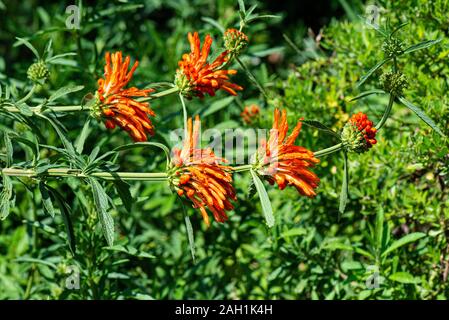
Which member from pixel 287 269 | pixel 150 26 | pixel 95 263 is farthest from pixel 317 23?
pixel 95 263

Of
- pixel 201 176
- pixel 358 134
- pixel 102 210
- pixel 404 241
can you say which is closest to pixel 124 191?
pixel 102 210

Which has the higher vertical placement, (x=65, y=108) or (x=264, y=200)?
(x=65, y=108)

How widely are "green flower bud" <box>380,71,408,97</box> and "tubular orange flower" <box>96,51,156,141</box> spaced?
43 cm

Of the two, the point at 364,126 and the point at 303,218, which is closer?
the point at 364,126

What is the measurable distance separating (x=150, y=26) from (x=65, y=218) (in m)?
1.20

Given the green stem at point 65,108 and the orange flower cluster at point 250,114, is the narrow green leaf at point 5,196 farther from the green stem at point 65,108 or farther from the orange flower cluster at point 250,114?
the orange flower cluster at point 250,114

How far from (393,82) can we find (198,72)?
0.36 meters

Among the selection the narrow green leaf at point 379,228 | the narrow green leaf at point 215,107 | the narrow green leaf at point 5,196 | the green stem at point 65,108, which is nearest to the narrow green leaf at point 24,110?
the green stem at point 65,108

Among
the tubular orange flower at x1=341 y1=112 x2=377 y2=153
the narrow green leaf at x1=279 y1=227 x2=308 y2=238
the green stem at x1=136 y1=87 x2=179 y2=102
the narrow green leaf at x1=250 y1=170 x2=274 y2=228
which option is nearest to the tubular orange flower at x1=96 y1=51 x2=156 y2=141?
the green stem at x1=136 y1=87 x2=179 y2=102

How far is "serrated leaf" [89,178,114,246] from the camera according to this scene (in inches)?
47.1

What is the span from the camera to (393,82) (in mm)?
1224

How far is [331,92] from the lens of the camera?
5.79 ft

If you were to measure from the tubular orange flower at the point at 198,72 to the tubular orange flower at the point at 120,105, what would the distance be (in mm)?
75

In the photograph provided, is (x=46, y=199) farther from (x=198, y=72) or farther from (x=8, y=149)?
(x=198, y=72)
